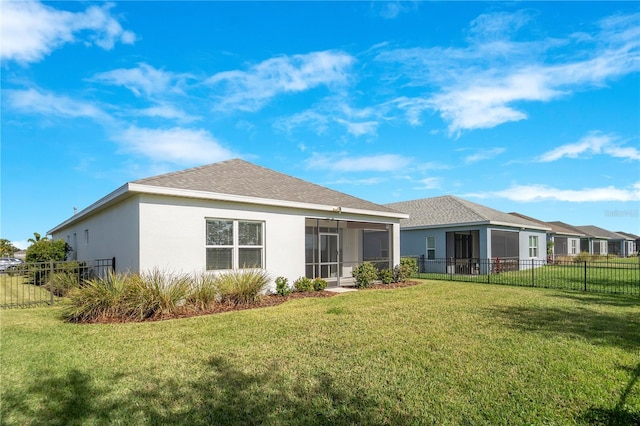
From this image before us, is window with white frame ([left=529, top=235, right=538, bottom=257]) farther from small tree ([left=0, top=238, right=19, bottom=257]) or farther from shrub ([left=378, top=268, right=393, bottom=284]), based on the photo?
small tree ([left=0, top=238, right=19, bottom=257])

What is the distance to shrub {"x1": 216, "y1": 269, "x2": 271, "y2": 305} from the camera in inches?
409

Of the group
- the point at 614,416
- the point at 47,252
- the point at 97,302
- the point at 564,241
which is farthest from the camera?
the point at 564,241

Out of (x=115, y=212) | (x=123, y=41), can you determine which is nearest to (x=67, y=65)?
(x=123, y=41)

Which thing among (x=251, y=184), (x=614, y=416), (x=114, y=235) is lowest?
(x=614, y=416)

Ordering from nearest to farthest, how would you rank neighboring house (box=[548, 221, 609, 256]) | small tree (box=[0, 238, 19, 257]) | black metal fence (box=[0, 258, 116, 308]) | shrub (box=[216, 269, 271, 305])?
shrub (box=[216, 269, 271, 305]) → black metal fence (box=[0, 258, 116, 308]) → small tree (box=[0, 238, 19, 257]) → neighboring house (box=[548, 221, 609, 256])

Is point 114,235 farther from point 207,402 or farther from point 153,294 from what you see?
A: point 207,402

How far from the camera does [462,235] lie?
2602cm

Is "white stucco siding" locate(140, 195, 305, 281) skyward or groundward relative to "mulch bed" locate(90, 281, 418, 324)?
skyward

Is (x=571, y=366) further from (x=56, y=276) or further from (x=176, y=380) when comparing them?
(x=56, y=276)

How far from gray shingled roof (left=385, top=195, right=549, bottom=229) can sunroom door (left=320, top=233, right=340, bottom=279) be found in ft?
32.5

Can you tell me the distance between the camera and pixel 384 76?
14.2m

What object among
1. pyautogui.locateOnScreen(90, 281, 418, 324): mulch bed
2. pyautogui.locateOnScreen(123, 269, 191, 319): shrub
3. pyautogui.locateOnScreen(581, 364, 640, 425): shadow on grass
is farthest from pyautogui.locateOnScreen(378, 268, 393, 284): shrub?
pyautogui.locateOnScreen(581, 364, 640, 425): shadow on grass

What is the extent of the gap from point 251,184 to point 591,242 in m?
54.1

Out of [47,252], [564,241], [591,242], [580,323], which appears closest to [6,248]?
[47,252]
